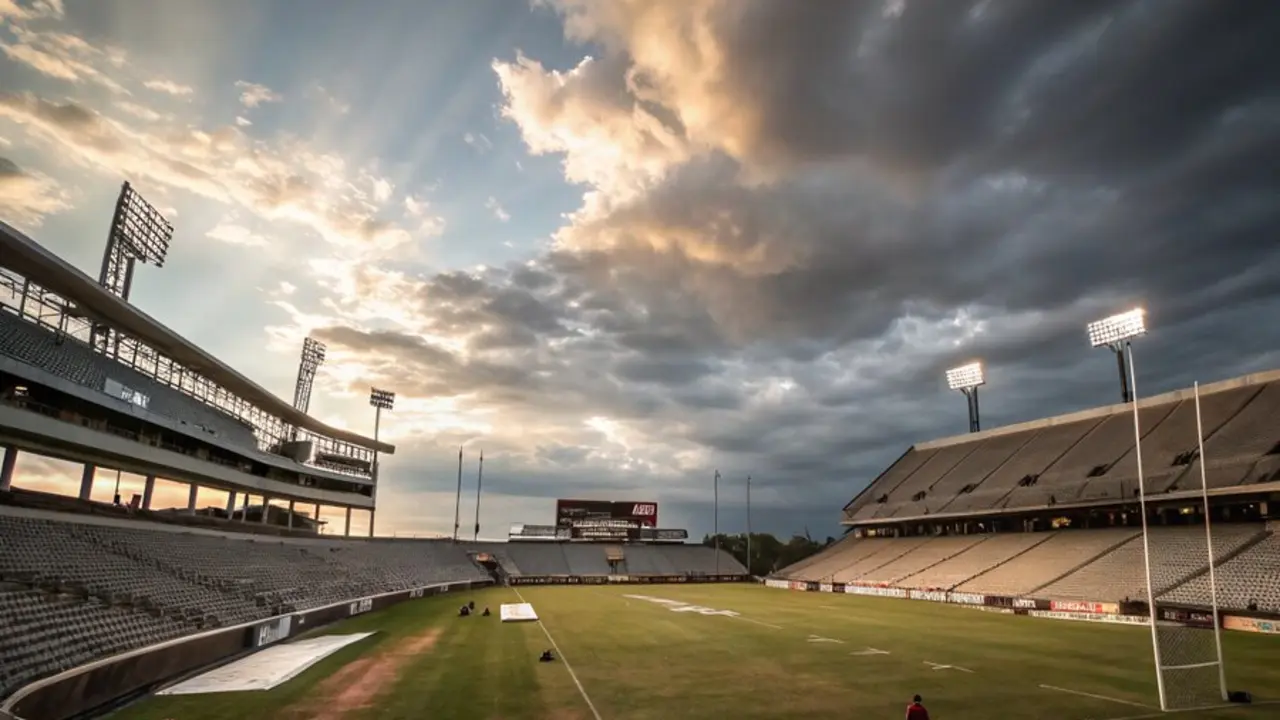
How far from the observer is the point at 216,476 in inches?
1913

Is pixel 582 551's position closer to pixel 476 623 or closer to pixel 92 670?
pixel 476 623

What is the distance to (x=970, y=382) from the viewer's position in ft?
265

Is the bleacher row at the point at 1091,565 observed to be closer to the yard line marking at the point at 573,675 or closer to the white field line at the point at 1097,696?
the white field line at the point at 1097,696

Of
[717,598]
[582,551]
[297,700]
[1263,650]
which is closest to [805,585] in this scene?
[717,598]

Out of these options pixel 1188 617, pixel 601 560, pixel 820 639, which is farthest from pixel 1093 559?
pixel 601 560

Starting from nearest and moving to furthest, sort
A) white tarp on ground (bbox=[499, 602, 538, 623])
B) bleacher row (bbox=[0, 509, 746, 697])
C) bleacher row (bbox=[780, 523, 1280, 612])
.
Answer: bleacher row (bbox=[0, 509, 746, 697]) → bleacher row (bbox=[780, 523, 1280, 612]) → white tarp on ground (bbox=[499, 602, 538, 623])

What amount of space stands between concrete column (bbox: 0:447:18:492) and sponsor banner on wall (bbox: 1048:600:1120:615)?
57.9 meters

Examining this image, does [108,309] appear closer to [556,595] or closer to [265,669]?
[265,669]

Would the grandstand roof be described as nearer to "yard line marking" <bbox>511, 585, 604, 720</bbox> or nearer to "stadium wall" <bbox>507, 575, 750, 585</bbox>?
"yard line marking" <bbox>511, 585, 604, 720</bbox>

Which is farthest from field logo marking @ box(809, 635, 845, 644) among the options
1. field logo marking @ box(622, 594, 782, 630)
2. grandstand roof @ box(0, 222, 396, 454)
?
grandstand roof @ box(0, 222, 396, 454)

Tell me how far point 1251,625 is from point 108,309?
61903 mm

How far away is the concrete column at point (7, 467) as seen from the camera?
100 ft

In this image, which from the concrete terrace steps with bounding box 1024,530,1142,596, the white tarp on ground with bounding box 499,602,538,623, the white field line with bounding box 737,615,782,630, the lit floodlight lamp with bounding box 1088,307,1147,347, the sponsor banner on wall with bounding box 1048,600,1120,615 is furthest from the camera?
the lit floodlight lamp with bounding box 1088,307,1147,347

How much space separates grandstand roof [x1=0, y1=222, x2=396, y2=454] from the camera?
2903 cm
